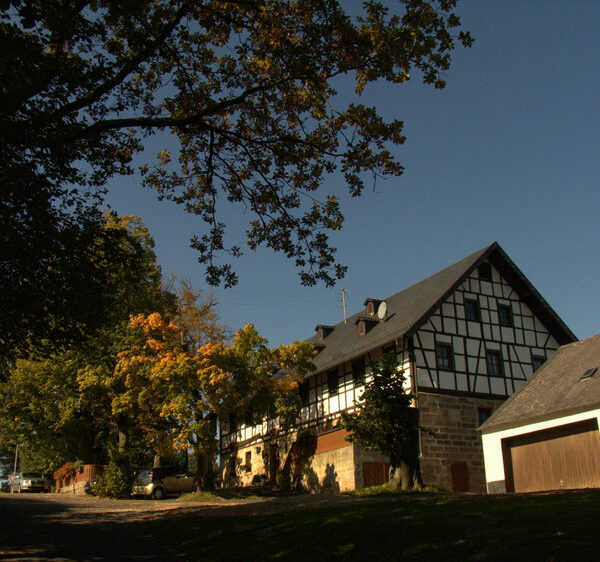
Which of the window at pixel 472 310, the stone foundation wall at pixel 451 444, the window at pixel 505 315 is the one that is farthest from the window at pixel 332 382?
the window at pixel 505 315

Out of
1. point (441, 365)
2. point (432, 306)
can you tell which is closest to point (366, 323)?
point (432, 306)

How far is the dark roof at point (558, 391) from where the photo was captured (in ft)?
68.1

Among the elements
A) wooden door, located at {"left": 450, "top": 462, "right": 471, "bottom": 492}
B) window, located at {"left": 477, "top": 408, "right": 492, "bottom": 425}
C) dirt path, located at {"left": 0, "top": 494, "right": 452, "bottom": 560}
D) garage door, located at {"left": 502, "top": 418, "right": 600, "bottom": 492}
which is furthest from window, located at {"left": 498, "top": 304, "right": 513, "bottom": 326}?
dirt path, located at {"left": 0, "top": 494, "right": 452, "bottom": 560}

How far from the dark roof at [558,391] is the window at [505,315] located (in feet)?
11.8

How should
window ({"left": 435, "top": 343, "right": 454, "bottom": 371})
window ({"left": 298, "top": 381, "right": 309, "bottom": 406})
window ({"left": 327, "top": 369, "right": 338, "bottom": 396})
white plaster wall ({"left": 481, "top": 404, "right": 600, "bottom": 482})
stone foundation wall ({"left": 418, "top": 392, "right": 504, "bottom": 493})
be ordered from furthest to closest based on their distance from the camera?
window ({"left": 298, "top": 381, "right": 309, "bottom": 406}) → window ({"left": 327, "top": 369, "right": 338, "bottom": 396}) → window ({"left": 435, "top": 343, "right": 454, "bottom": 371}) → stone foundation wall ({"left": 418, "top": 392, "right": 504, "bottom": 493}) → white plaster wall ({"left": 481, "top": 404, "right": 600, "bottom": 482})

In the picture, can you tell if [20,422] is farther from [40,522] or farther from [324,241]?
[324,241]

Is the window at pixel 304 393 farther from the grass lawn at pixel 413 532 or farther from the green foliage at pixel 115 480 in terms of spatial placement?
the grass lawn at pixel 413 532

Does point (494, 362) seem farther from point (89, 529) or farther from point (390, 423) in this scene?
point (89, 529)

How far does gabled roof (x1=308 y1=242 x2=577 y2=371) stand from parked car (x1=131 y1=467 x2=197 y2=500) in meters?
8.37

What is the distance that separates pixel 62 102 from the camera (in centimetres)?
977

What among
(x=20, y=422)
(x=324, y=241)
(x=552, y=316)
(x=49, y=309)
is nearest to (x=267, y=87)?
(x=324, y=241)

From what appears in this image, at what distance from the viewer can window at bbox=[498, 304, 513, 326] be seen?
1162 inches

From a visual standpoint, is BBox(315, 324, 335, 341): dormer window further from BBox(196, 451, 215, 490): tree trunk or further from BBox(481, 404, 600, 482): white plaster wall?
BBox(481, 404, 600, 482): white plaster wall

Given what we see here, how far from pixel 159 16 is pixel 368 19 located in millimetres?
3472
